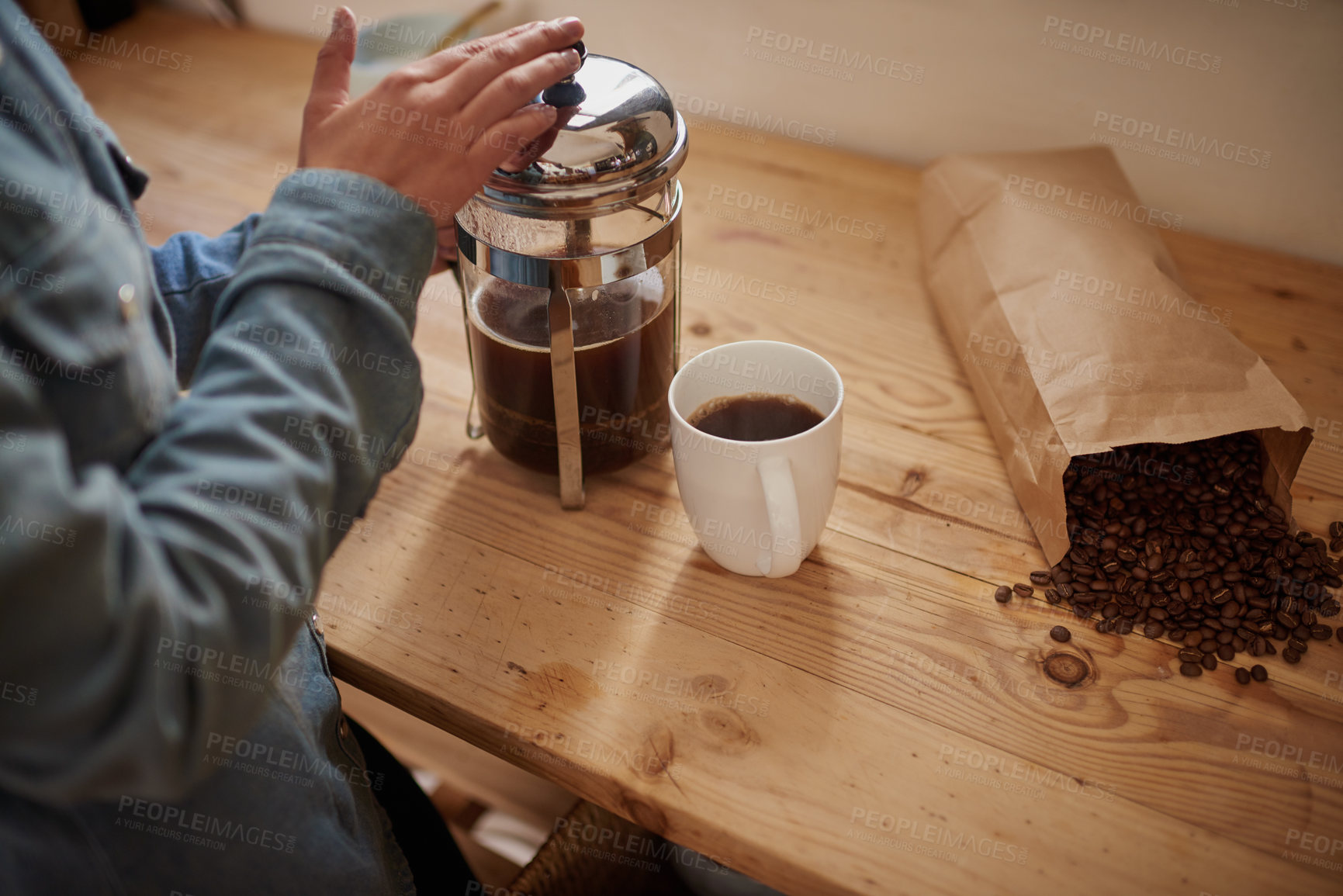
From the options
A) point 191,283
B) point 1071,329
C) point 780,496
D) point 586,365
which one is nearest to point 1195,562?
point 1071,329

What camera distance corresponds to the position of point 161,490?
0.45 meters

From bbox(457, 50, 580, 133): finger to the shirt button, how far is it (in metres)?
0.22

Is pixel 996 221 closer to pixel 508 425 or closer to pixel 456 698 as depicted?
pixel 508 425

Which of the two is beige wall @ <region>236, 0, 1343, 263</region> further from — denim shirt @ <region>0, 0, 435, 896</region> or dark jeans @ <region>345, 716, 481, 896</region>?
dark jeans @ <region>345, 716, 481, 896</region>

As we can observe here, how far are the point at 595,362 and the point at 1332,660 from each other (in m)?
0.60

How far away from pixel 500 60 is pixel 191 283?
13.3 inches

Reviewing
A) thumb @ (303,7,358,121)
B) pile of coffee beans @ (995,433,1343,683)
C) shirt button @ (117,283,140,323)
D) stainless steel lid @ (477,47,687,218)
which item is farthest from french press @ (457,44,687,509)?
pile of coffee beans @ (995,433,1343,683)

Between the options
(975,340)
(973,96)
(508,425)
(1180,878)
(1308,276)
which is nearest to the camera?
(1180,878)

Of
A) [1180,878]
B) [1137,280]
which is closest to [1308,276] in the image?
[1137,280]

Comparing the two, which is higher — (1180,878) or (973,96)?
(973,96)

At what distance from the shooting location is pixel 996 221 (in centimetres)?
94

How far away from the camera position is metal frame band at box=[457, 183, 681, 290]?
66 cm

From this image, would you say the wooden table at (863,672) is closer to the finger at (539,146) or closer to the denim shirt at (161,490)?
the denim shirt at (161,490)

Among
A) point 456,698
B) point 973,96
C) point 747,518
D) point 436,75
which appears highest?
point 436,75
